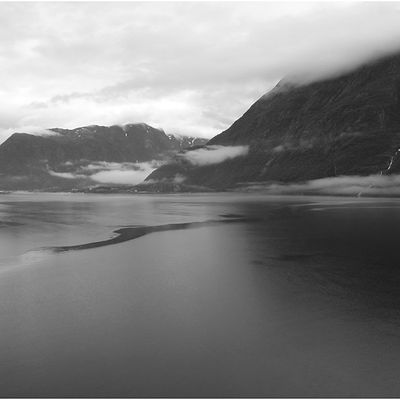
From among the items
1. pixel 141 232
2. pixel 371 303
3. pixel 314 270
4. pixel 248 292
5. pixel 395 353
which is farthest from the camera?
pixel 141 232

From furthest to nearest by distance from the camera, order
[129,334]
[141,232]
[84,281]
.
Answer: [141,232]
[84,281]
[129,334]

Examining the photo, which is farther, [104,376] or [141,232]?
[141,232]

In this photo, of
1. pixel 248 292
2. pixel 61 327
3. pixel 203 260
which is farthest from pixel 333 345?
pixel 203 260

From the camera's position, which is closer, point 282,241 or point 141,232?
point 282,241

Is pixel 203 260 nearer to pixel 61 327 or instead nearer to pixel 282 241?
pixel 282 241

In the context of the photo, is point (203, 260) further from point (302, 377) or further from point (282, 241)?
point (302, 377)

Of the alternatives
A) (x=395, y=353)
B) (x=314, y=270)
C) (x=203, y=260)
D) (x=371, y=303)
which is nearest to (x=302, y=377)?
(x=395, y=353)
